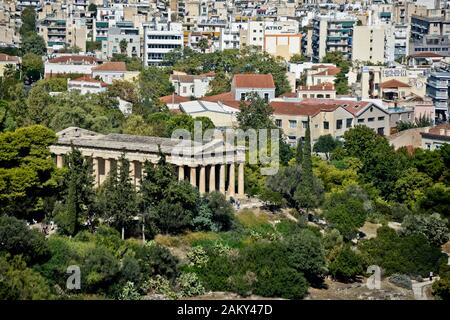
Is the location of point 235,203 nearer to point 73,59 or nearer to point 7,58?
point 73,59

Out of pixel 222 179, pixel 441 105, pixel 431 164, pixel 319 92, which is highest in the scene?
pixel 222 179

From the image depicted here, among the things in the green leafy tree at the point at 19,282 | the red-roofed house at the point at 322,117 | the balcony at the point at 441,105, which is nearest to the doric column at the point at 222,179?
Result: the green leafy tree at the point at 19,282

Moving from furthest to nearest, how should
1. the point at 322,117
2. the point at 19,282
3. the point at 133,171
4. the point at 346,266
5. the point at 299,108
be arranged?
the point at 299,108, the point at 322,117, the point at 133,171, the point at 346,266, the point at 19,282

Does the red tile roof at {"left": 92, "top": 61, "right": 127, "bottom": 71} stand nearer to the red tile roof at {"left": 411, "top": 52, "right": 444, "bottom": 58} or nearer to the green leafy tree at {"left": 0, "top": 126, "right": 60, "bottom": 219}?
the red tile roof at {"left": 411, "top": 52, "right": 444, "bottom": 58}

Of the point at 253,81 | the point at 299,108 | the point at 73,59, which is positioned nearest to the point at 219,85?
the point at 253,81

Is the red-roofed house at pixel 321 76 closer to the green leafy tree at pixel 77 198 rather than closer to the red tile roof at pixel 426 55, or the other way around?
the red tile roof at pixel 426 55

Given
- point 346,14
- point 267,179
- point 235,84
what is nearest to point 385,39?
point 346,14

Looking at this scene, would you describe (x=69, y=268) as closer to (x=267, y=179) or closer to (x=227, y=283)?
(x=227, y=283)
